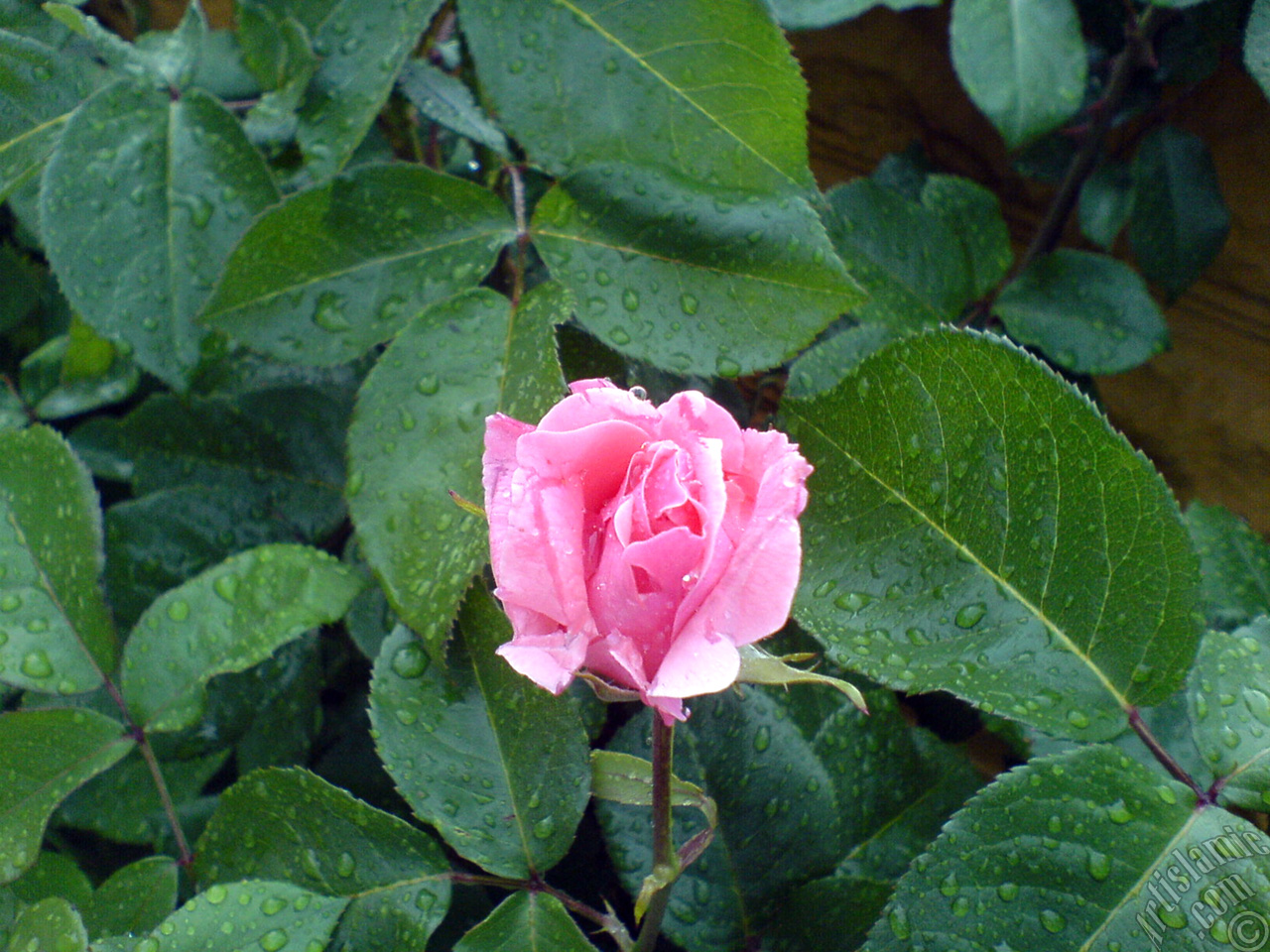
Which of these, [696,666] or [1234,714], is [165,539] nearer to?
[696,666]

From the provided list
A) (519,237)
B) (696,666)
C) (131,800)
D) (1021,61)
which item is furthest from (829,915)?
(1021,61)

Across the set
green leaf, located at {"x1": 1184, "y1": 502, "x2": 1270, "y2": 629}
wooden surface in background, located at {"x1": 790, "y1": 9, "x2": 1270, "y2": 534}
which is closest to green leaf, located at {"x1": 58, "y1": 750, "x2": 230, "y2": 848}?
green leaf, located at {"x1": 1184, "y1": 502, "x2": 1270, "y2": 629}

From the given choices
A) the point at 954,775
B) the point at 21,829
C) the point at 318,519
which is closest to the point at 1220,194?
the point at 954,775

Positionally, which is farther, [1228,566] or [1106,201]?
[1106,201]

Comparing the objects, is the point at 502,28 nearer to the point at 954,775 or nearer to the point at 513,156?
the point at 513,156

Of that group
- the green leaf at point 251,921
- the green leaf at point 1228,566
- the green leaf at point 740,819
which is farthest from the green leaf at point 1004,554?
the green leaf at point 251,921

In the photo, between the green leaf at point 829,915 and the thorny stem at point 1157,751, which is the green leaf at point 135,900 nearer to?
the green leaf at point 829,915

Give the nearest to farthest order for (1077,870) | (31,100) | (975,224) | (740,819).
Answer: (1077,870) → (740,819) → (31,100) → (975,224)
